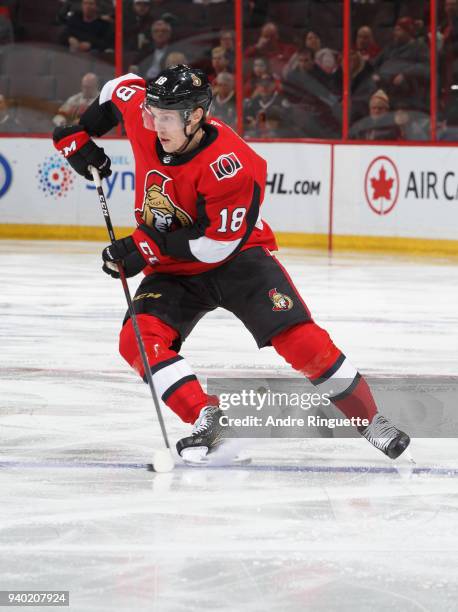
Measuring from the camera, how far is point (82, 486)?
3164 mm

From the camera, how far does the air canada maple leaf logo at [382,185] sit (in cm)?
966

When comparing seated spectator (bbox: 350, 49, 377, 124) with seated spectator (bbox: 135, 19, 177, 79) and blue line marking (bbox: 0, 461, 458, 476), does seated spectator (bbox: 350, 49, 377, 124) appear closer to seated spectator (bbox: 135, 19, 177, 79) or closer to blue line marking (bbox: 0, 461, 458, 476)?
seated spectator (bbox: 135, 19, 177, 79)

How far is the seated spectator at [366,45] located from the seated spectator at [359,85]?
0.03 m

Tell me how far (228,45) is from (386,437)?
7.22 meters

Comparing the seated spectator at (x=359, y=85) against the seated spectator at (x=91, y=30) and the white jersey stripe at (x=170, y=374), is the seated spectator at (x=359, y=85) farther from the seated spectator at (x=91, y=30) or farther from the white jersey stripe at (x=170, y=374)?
the white jersey stripe at (x=170, y=374)

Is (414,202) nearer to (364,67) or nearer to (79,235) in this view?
(364,67)

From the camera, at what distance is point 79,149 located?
147 inches

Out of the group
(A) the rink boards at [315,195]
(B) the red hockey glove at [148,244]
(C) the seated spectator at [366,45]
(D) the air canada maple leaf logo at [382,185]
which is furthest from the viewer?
(C) the seated spectator at [366,45]

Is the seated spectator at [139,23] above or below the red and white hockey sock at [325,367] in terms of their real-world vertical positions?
below

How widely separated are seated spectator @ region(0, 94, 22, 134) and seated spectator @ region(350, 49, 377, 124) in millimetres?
2642

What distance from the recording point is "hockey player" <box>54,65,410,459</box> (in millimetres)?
3332

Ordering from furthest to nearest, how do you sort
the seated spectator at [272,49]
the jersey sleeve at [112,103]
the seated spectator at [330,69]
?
the seated spectator at [272,49]
the seated spectator at [330,69]
the jersey sleeve at [112,103]

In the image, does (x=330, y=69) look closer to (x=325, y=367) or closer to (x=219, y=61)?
(x=219, y=61)

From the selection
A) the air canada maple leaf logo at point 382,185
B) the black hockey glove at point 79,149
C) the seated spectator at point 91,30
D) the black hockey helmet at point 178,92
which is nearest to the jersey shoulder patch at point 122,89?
the black hockey glove at point 79,149
